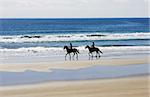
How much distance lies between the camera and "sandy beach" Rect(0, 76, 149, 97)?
299 cm

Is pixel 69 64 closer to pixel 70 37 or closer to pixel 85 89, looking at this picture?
pixel 85 89

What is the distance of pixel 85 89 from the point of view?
125 inches

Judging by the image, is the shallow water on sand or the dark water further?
the dark water

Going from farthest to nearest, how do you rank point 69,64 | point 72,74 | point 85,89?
1. point 69,64
2. point 72,74
3. point 85,89

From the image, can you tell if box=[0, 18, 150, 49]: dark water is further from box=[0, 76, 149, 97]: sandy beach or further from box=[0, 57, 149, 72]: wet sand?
box=[0, 76, 149, 97]: sandy beach

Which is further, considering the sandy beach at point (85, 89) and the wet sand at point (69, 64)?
the wet sand at point (69, 64)

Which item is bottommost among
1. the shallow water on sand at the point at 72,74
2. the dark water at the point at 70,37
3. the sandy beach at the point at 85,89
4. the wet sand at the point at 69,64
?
the sandy beach at the point at 85,89

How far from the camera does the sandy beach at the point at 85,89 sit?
118 inches

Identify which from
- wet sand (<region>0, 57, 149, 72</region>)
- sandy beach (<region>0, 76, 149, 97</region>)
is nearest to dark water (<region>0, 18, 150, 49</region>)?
wet sand (<region>0, 57, 149, 72</region>)

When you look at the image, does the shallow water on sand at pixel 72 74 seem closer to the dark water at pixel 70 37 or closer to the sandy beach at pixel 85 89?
the sandy beach at pixel 85 89

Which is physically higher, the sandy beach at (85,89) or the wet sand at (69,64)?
the wet sand at (69,64)

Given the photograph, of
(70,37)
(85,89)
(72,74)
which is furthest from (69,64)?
(70,37)

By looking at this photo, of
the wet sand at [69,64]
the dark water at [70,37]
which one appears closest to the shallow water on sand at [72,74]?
the wet sand at [69,64]

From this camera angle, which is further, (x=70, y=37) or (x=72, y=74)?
(x=70, y=37)
